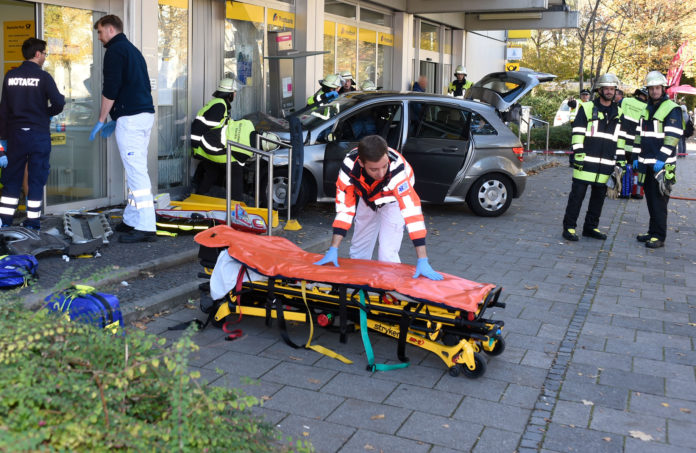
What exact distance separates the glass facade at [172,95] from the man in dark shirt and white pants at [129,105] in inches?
122

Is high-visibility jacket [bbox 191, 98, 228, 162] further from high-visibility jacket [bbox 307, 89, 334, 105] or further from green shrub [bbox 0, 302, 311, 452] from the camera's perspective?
green shrub [bbox 0, 302, 311, 452]

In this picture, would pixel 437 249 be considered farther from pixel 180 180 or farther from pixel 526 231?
pixel 180 180

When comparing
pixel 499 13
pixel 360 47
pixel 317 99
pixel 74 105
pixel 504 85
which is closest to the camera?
pixel 74 105

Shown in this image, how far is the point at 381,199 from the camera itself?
581 centimetres

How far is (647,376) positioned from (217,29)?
8.98 m

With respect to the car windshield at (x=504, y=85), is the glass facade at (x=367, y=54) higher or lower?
higher

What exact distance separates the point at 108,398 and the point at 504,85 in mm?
13050

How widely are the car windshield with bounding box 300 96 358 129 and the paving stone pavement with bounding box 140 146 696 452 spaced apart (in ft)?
10.7

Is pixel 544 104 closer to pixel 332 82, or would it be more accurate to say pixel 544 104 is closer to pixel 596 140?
pixel 332 82

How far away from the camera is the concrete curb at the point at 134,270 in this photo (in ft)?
18.3

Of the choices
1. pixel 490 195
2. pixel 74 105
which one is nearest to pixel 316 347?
pixel 74 105

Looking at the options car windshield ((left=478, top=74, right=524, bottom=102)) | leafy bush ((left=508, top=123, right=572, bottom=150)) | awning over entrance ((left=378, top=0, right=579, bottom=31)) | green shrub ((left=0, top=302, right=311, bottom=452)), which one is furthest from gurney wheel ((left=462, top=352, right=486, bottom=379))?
leafy bush ((left=508, top=123, right=572, bottom=150))

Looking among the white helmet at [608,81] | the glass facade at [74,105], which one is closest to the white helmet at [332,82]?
the glass facade at [74,105]

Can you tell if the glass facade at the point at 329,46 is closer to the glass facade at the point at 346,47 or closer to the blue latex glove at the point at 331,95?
the glass facade at the point at 346,47
